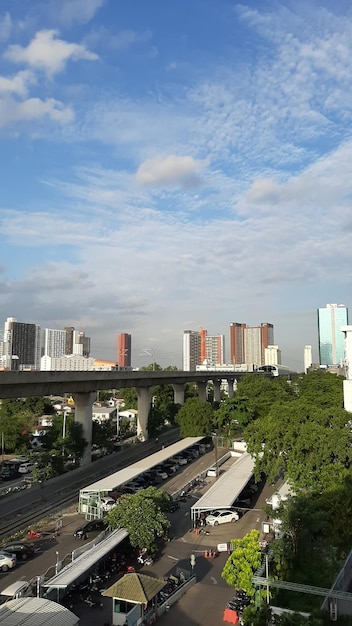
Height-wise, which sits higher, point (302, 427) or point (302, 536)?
point (302, 427)

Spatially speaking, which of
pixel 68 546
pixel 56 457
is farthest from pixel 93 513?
pixel 56 457

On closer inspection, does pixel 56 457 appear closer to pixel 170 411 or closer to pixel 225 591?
pixel 225 591

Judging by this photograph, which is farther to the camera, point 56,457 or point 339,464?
point 56,457

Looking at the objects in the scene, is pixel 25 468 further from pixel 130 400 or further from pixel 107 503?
pixel 130 400

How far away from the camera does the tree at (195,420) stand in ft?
180

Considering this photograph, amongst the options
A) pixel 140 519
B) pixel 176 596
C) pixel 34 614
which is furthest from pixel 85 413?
pixel 34 614

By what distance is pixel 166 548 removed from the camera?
25625 millimetres

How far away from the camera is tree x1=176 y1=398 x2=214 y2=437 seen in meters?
54.8

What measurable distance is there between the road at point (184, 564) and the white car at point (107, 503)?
192 centimetres

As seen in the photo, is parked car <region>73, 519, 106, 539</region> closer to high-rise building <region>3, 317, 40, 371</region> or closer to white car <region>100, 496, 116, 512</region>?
white car <region>100, 496, 116, 512</region>

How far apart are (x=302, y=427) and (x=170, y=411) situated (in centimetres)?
4457

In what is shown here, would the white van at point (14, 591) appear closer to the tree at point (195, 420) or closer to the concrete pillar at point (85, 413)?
the concrete pillar at point (85, 413)

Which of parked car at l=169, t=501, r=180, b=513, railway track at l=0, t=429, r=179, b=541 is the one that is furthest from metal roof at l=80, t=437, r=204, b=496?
parked car at l=169, t=501, r=180, b=513

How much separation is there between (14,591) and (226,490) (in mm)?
15958
